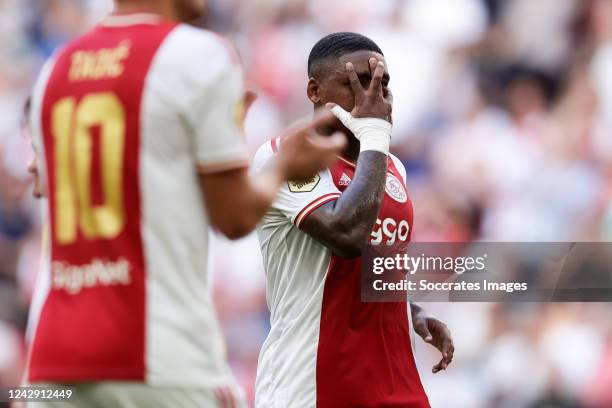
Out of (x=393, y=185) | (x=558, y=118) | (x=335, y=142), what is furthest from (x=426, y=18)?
(x=335, y=142)

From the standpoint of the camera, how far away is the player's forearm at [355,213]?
4.28 metres

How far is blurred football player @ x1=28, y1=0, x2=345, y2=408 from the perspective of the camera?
279 cm

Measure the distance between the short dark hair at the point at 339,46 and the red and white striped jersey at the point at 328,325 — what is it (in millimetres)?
495

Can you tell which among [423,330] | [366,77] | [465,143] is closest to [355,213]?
[366,77]

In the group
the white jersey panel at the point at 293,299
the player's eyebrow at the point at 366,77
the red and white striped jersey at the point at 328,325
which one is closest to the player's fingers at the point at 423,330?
Answer: the red and white striped jersey at the point at 328,325

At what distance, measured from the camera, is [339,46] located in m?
4.84

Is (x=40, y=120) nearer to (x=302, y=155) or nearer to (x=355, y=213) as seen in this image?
(x=302, y=155)

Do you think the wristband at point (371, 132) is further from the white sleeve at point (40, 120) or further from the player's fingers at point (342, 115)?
the white sleeve at point (40, 120)

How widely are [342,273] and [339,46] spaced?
3.48 feet

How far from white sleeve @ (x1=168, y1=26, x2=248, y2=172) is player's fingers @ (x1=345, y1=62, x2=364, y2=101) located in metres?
1.78

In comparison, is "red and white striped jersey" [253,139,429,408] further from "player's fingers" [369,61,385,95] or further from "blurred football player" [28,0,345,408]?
"blurred football player" [28,0,345,408]

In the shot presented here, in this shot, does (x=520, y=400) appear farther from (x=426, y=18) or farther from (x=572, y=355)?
(x=426, y=18)

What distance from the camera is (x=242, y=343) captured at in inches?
351

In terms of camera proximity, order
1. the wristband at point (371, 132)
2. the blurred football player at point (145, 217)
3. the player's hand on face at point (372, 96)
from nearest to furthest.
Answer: the blurred football player at point (145, 217)
the wristband at point (371, 132)
the player's hand on face at point (372, 96)
